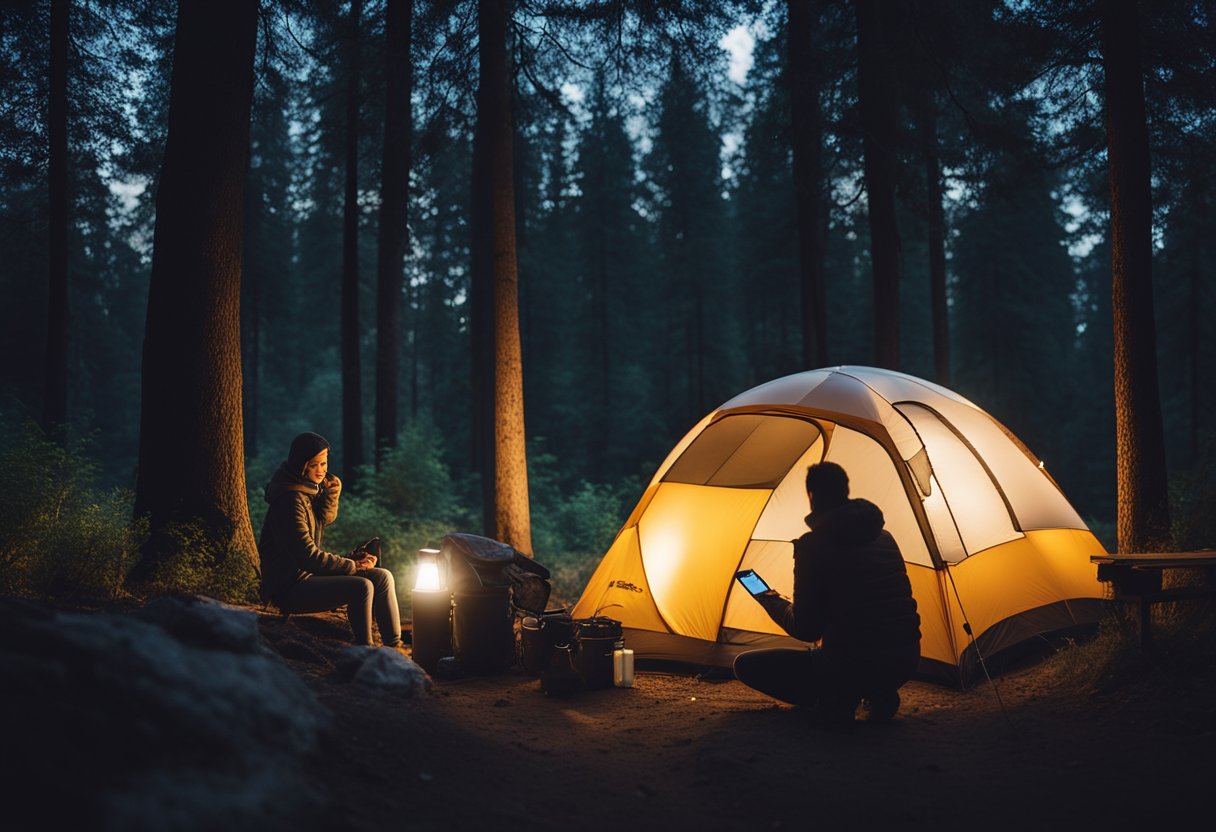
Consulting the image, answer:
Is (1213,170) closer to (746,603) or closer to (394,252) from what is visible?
(746,603)

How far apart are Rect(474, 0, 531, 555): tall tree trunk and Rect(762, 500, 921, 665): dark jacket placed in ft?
15.9

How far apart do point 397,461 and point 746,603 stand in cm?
835

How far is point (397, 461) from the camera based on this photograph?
1390 centimetres

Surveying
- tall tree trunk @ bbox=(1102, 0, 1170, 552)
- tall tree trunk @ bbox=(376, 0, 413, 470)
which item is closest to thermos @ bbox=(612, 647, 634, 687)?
tall tree trunk @ bbox=(1102, 0, 1170, 552)

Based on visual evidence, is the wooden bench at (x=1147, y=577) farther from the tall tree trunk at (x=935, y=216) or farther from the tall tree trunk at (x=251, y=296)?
the tall tree trunk at (x=251, y=296)

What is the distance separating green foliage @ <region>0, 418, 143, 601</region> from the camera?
5.98m

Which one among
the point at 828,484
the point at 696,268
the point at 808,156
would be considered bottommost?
the point at 828,484

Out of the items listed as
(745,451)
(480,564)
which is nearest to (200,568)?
(480,564)

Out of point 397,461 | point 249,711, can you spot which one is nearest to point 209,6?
point 249,711

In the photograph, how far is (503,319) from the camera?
9555mm

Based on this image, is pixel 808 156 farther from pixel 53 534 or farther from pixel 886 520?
pixel 53 534

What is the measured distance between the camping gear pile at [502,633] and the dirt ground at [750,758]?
0.60 ft

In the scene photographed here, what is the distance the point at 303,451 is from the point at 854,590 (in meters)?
4.08

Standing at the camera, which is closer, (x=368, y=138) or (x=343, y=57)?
(x=343, y=57)
